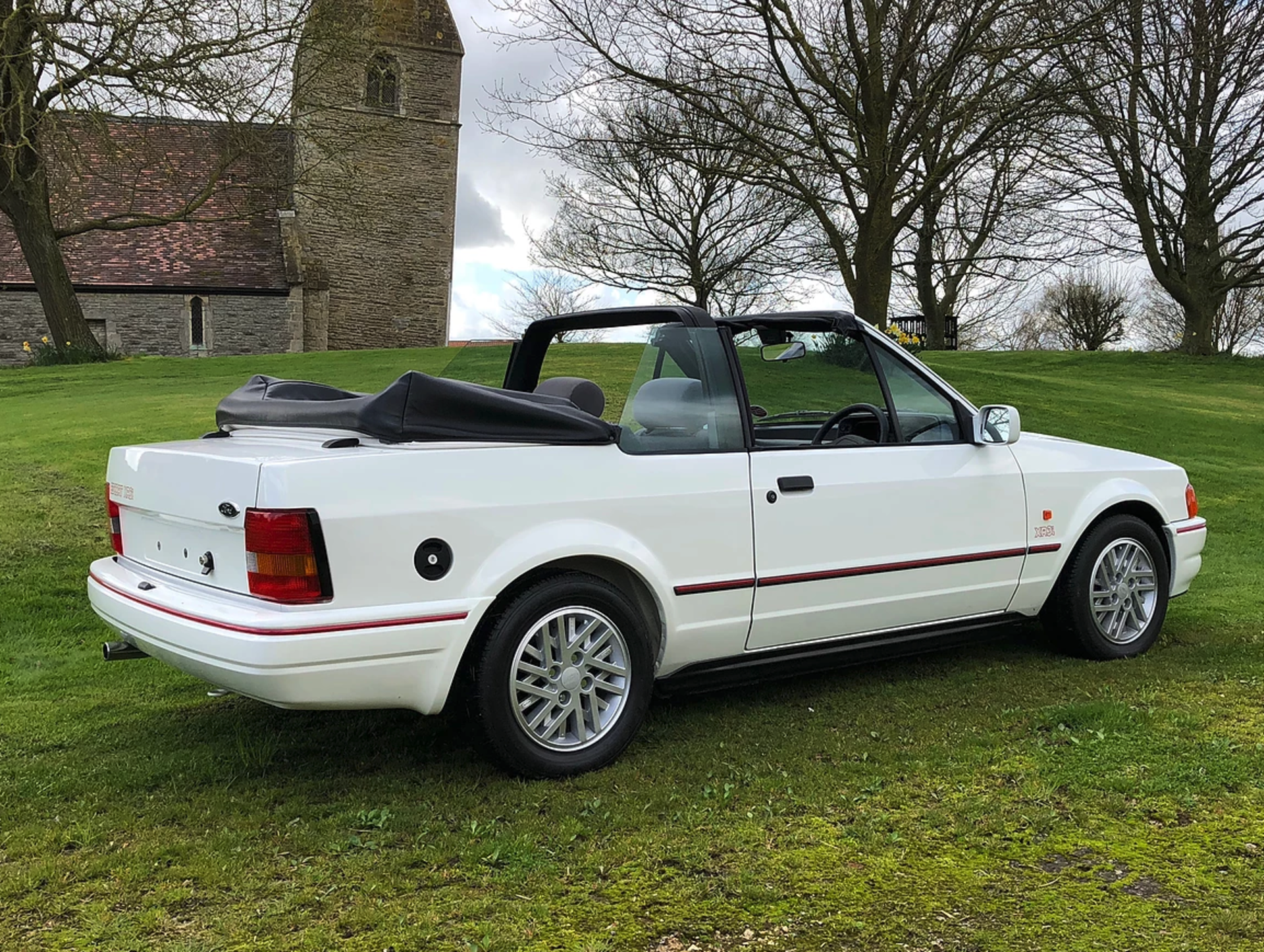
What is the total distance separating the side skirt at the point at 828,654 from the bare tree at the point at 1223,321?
48680 mm

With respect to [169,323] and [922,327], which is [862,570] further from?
[169,323]

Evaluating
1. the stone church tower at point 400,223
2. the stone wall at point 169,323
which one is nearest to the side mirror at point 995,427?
the stone wall at point 169,323

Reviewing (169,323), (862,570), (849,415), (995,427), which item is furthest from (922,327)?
(862,570)

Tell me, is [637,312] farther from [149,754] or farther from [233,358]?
[233,358]

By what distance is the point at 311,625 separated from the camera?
341 cm

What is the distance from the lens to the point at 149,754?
14.0 ft

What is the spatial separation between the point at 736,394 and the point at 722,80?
1214cm

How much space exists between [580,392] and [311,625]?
6.14ft

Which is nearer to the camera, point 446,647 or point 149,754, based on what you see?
point 446,647

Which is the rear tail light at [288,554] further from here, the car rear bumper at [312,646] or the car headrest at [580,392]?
the car headrest at [580,392]

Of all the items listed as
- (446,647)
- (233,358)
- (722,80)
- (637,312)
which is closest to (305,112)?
(233,358)

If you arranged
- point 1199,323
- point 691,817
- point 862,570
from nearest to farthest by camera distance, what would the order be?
point 691,817 → point 862,570 → point 1199,323

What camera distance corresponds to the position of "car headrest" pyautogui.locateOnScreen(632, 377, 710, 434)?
4.42 m

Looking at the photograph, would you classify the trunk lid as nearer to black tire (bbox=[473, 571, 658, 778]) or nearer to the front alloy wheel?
black tire (bbox=[473, 571, 658, 778])
